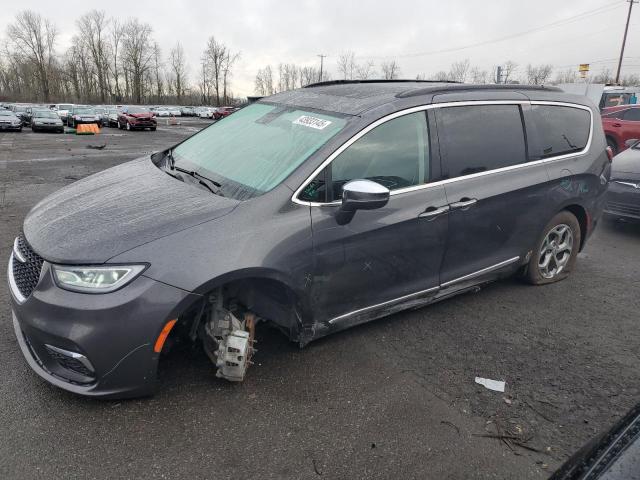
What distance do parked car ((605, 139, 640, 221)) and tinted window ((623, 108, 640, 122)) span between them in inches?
297

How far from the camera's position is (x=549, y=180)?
397cm

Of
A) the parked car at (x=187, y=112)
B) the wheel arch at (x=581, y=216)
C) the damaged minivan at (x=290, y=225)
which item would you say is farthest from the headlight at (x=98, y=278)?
the parked car at (x=187, y=112)

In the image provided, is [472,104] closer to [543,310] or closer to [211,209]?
[543,310]

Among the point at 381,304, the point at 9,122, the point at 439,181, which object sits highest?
the point at 439,181

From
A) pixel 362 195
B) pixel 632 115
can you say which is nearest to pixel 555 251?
pixel 362 195

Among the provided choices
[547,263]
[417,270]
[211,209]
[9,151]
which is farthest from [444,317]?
[9,151]

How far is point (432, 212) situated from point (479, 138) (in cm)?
83

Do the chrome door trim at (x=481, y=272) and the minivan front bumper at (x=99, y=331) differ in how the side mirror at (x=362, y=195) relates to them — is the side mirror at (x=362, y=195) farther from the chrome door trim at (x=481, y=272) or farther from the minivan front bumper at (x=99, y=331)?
the chrome door trim at (x=481, y=272)

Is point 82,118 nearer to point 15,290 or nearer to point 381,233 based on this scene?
point 15,290

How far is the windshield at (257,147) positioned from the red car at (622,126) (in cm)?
1254

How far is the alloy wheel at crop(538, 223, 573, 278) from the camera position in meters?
4.33

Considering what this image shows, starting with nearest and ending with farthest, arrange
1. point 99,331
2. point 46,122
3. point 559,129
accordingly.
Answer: point 99,331 < point 559,129 < point 46,122

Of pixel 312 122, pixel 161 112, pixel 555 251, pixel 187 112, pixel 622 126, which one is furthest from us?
pixel 187 112

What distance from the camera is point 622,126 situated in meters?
12.9
